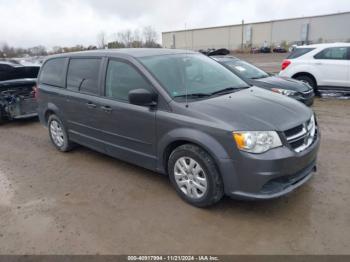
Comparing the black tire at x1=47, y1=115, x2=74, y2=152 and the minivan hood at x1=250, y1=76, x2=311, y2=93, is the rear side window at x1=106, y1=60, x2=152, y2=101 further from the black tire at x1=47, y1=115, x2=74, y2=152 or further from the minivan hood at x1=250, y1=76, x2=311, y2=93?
the minivan hood at x1=250, y1=76, x2=311, y2=93

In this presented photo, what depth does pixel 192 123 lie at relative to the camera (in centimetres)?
333

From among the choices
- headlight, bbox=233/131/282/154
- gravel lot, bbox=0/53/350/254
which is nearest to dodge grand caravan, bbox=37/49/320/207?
headlight, bbox=233/131/282/154

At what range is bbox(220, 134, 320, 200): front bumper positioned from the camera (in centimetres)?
299

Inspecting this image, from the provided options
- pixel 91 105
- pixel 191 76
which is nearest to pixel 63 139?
pixel 91 105

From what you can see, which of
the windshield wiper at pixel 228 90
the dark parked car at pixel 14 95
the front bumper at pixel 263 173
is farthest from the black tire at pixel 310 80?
the dark parked car at pixel 14 95

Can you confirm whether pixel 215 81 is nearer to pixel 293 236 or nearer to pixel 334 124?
pixel 293 236

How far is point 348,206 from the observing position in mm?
3385

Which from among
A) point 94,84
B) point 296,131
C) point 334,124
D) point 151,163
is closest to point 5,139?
point 94,84

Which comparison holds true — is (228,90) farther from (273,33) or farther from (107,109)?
(273,33)

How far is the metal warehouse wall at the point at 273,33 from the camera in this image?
208 feet

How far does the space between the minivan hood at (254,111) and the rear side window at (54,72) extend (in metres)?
2.89

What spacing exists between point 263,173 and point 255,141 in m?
0.32

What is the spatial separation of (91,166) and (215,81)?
235 centimetres

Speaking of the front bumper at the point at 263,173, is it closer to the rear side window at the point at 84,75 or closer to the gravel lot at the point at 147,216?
the gravel lot at the point at 147,216
